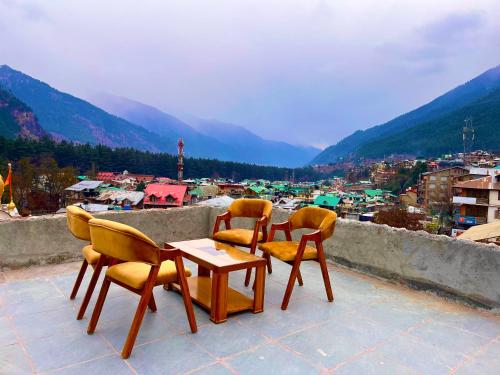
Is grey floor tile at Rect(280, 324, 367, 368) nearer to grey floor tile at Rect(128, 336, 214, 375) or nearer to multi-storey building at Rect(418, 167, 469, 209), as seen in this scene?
grey floor tile at Rect(128, 336, 214, 375)

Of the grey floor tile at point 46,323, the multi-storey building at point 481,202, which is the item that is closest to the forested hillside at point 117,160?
the multi-storey building at point 481,202

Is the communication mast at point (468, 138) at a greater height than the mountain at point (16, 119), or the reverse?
the mountain at point (16, 119)

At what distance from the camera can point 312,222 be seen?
3.41 metres

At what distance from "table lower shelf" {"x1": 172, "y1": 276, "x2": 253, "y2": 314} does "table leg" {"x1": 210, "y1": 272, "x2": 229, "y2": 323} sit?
88 mm

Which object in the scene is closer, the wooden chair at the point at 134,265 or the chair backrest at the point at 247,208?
the wooden chair at the point at 134,265

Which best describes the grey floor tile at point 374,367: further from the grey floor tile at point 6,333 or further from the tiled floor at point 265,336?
the grey floor tile at point 6,333

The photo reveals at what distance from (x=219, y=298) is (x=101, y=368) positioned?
0.86m

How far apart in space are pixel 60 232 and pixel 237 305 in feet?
7.58

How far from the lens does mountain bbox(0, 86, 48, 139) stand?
105 meters

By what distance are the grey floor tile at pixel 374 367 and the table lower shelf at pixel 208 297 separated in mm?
907

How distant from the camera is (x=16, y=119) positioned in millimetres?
111000

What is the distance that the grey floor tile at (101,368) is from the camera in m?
1.96

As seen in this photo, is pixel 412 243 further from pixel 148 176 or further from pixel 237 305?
pixel 148 176

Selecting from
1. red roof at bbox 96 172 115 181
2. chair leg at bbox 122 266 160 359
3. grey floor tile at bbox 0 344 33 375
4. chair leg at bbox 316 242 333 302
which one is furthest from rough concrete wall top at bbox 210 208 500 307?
red roof at bbox 96 172 115 181
